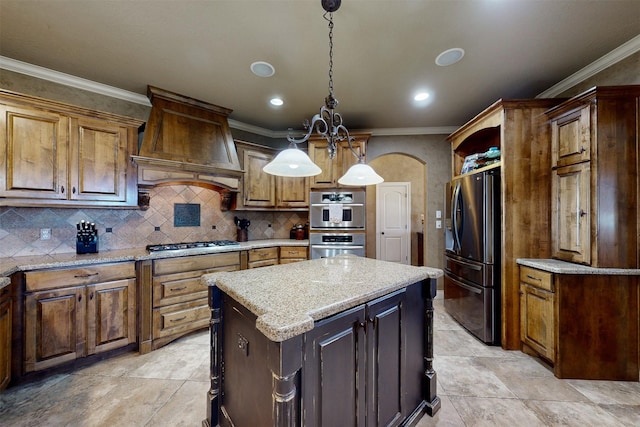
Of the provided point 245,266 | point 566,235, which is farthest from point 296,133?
point 566,235

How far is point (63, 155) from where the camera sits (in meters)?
2.21

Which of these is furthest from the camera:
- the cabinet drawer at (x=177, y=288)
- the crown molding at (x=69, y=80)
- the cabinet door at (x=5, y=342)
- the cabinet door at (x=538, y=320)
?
the cabinet drawer at (x=177, y=288)

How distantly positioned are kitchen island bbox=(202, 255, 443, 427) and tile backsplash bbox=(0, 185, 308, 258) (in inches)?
77.7

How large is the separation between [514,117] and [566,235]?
1.20 meters

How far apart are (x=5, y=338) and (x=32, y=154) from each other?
1.43m

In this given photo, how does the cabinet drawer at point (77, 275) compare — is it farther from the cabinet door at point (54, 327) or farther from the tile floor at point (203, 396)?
the tile floor at point (203, 396)

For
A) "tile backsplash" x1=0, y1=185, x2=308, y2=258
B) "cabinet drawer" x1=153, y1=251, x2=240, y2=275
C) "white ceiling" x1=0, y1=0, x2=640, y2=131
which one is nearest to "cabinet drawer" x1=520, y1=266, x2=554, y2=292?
"white ceiling" x1=0, y1=0, x2=640, y2=131

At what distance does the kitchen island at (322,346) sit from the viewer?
A: 970mm

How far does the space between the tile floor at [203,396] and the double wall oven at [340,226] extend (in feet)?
5.49

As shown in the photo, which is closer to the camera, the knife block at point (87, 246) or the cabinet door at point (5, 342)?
the cabinet door at point (5, 342)

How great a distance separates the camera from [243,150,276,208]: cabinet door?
3523mm

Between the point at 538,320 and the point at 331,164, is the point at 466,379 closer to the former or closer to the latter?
the point at 538,320

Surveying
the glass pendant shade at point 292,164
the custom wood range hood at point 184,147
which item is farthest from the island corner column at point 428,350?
the custom wood range hood at point 184,147

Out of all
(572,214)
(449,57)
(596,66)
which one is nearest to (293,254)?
(449,57)
